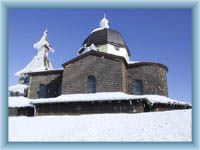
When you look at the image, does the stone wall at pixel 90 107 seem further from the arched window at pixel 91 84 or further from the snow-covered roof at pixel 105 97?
the arched window at pixel 91 84

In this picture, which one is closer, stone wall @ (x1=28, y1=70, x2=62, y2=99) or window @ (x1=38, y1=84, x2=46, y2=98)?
stone wall @ (x1=28, y1=70, x2=62, y2=99)

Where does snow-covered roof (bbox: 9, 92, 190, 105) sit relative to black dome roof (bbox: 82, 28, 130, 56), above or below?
below

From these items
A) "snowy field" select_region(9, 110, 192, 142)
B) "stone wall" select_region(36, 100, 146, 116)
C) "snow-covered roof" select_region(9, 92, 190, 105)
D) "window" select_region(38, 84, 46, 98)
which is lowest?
"snowy field" select_region(9, 110, 192, 142)

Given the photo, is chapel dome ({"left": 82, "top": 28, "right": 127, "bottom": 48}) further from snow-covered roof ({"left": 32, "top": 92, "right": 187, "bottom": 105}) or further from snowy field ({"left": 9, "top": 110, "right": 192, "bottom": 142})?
snowy field ({"left": 9, "top": 110, "right": 192, "bottom": 142})

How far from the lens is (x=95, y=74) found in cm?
2219

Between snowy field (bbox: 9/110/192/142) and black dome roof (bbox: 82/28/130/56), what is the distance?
13.5 metres

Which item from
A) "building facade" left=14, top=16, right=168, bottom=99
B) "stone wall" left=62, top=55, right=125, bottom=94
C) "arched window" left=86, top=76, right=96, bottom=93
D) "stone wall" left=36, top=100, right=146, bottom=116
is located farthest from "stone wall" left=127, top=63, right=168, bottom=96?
"stone wall" left=36, top=100, right=146, bottom=116

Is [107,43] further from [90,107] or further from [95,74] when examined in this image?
[90,107]

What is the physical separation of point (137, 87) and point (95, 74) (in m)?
3.34

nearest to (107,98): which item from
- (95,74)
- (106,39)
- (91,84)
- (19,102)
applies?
(91,84)

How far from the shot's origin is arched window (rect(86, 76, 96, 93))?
862 inches

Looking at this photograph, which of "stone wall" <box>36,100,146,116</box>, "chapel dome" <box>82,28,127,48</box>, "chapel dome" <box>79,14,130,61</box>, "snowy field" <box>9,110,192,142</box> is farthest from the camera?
"chapel dome" <box>82,28,127,48</box>

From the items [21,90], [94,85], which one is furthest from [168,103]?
[21,90]

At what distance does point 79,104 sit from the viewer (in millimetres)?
20156
